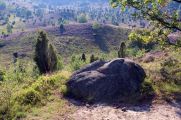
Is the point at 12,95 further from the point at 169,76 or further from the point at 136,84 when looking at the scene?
the point at 169,76

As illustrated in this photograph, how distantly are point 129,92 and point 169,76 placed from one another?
557 centimetres

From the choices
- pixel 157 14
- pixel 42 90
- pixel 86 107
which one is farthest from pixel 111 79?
pixel 157 14

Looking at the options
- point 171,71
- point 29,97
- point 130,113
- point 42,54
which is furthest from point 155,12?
point 42,54

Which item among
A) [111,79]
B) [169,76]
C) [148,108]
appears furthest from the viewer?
[169,76]

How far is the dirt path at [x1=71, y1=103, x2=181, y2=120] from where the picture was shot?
2183 cm

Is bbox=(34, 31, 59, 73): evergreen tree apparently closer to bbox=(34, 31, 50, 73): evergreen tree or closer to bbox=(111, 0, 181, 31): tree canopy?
bbox=(34, 31, 50, 73): evergreen tree

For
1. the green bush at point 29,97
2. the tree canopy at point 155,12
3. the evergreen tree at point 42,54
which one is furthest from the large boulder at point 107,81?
the evergreen tree at point 42,54

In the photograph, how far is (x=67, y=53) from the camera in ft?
651

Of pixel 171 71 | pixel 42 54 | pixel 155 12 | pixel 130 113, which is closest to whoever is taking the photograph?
pixel 155 12

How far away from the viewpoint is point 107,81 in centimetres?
2533

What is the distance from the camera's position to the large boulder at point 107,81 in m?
24.7

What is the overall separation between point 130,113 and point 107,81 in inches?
144

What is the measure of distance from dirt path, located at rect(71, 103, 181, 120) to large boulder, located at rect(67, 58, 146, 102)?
1.41 m

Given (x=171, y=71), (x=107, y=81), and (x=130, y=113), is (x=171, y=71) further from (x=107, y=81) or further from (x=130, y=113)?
(x=130, y=113)
